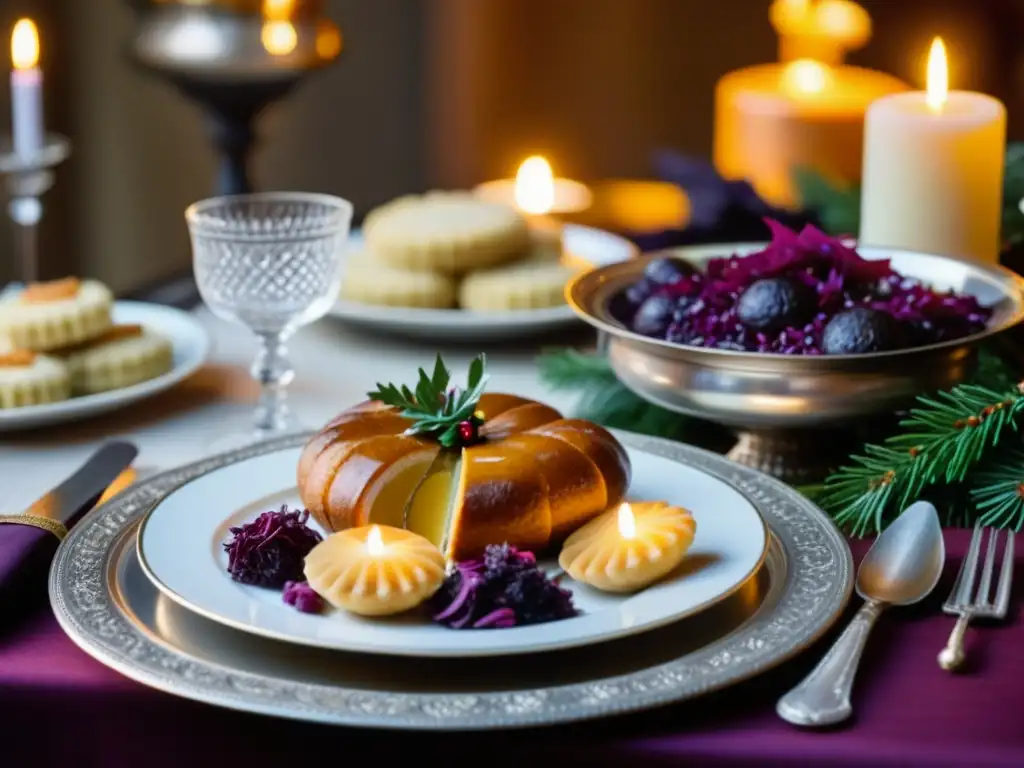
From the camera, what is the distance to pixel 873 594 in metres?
0.72

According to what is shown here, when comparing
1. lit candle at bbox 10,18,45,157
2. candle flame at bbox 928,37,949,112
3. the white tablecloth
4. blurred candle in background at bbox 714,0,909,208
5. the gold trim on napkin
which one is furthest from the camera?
blurred candle in background at bbox 714,0,909,208

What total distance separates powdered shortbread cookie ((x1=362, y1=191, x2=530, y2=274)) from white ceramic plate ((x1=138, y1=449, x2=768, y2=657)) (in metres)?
0.55

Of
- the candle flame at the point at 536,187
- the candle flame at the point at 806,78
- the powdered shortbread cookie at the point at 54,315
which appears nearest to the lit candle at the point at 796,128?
the candle flame at the point at 806,78

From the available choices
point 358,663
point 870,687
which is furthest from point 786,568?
point 358,663

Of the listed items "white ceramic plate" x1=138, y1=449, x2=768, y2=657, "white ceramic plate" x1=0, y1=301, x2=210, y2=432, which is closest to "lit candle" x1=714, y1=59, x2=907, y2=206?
"white ceramic plate" x1=0, y1=301, x2=210, y2=432

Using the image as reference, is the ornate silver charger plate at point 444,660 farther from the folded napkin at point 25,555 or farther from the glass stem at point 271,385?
the glass stem at point 271,385

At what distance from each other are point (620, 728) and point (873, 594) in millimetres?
181

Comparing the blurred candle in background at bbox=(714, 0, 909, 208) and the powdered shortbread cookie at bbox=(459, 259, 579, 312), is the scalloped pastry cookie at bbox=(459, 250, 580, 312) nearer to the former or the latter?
the powdered shortbread cookie at bbox=(459, 259, 579, 312)

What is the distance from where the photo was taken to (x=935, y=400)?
935 millimetres

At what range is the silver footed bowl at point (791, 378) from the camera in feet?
2.92

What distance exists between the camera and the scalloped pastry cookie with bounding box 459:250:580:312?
1.36m

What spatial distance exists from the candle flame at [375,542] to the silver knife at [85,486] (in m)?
0.23

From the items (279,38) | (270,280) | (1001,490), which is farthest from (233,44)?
(1001,490)

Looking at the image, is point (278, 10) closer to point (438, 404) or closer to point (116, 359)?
point (116, 359)
